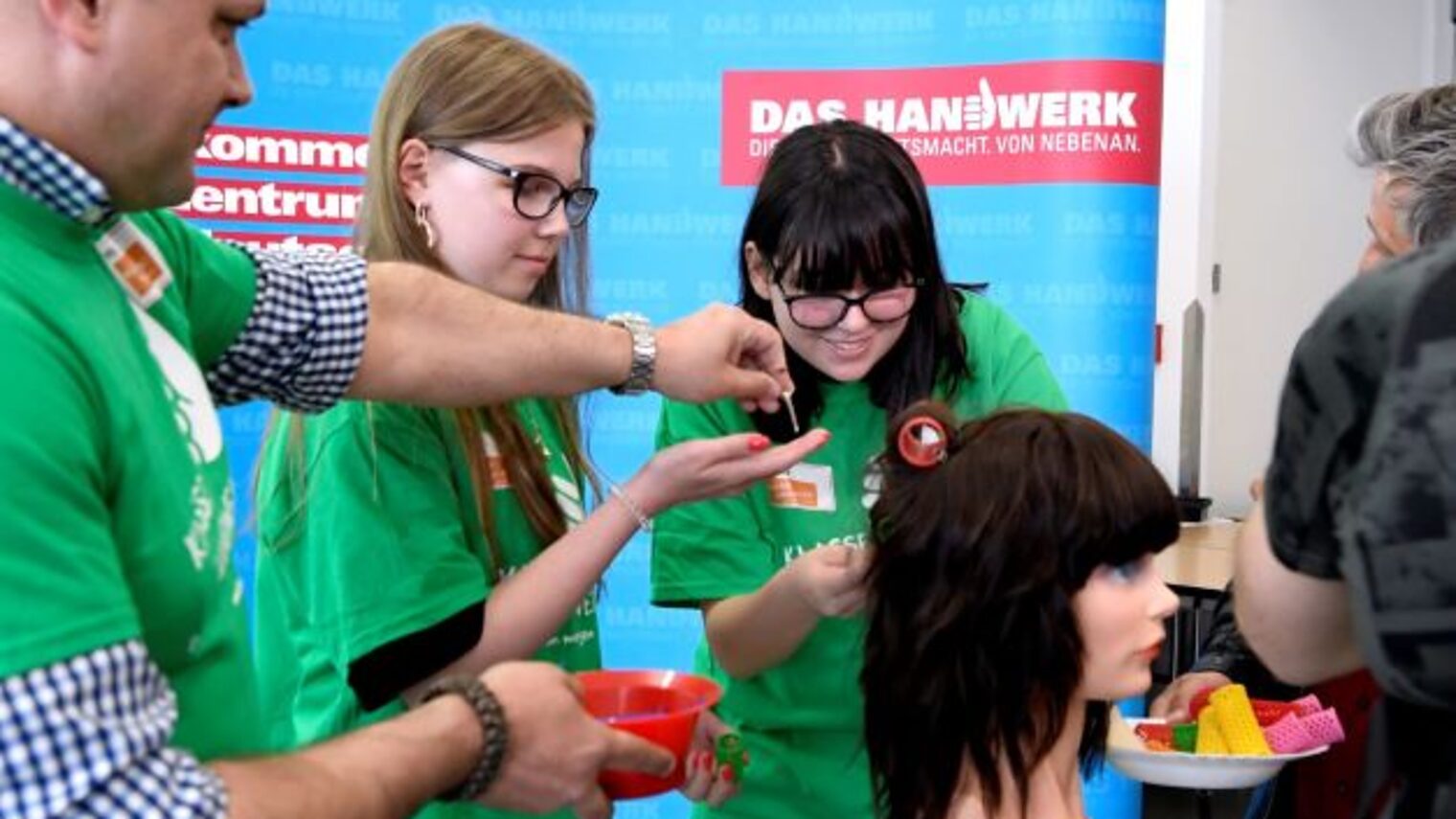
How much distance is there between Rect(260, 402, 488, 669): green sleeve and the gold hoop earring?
0.78 feet

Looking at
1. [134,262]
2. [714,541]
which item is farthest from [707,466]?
[134,262]

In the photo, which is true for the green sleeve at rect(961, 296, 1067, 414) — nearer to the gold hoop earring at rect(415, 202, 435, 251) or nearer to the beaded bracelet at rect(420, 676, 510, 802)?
the gold hoop earring at rect(415, 202, 435, 251)

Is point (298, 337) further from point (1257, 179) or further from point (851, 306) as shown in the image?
point (1257, 179)

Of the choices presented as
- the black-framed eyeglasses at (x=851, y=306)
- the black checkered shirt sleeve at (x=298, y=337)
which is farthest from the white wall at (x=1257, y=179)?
the black checkered shirt sleeve at (x=298, y=337)

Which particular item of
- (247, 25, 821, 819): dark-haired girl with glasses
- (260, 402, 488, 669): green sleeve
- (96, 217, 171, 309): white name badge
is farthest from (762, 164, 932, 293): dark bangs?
(96, 217, 171, 309): white name badge

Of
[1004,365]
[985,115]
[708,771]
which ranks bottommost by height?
[708,771]

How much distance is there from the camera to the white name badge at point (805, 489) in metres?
2.01

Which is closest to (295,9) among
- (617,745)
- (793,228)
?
(793,228)

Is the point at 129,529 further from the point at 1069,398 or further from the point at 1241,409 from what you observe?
the point at 1241,409

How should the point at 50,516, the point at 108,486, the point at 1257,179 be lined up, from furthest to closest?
1. the point at 1257,179
2. the point at 108,486
3. the point at 50,516

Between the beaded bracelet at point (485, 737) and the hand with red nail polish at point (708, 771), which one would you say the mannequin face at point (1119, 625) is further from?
the beaded bracelet at point (485, 737)

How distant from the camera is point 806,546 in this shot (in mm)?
2025

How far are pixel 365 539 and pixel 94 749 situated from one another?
71 centimetres

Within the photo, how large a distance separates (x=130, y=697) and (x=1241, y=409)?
5.55 m
